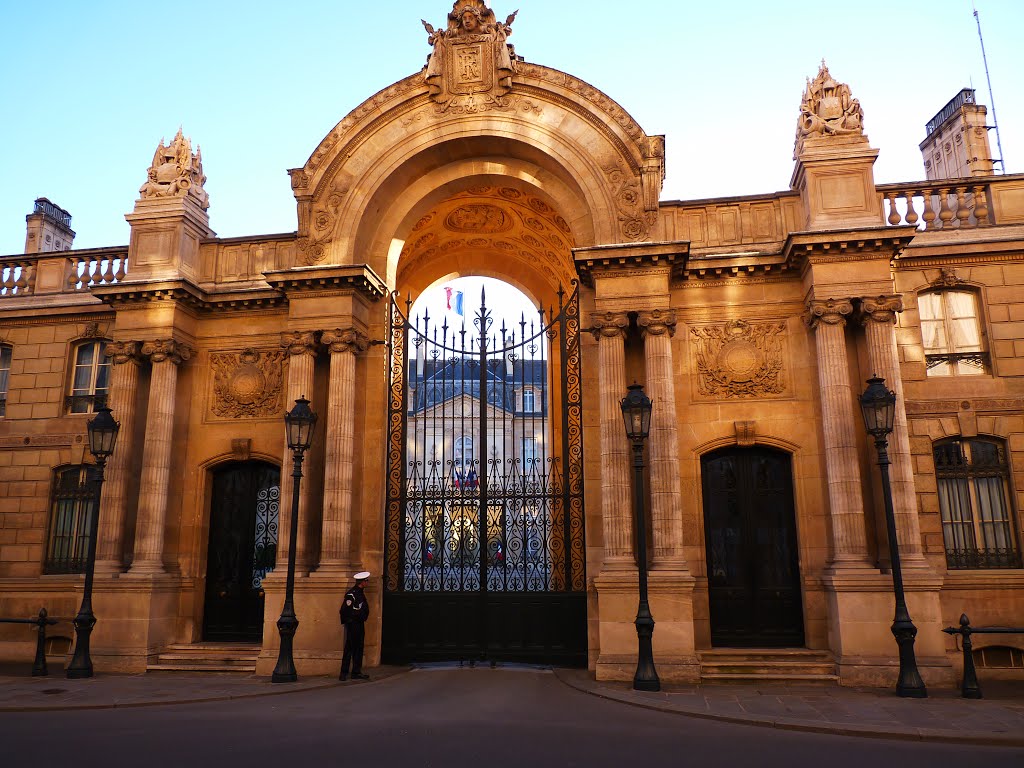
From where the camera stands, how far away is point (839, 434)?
14641mm

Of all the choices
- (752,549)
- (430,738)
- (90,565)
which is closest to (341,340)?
(90,565)

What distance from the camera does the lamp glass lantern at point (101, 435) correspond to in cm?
1540

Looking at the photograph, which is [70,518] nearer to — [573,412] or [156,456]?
[156,456]

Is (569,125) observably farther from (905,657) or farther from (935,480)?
(905,657)

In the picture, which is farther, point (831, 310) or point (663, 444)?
point (831, 310)

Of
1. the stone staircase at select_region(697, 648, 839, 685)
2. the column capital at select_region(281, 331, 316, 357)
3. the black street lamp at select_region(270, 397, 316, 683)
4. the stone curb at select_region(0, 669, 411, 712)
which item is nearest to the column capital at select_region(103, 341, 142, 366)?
the column capital at select_region(281, 331, 316, 357)

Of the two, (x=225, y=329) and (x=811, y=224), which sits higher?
(x=811, y=224)

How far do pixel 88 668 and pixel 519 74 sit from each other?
15.1m

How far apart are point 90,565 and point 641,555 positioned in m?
10.5

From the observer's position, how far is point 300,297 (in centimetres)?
1692

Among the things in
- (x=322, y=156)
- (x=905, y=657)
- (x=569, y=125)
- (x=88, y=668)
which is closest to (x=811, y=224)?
(x=569, y=125)

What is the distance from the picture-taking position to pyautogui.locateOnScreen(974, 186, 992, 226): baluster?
16656 mm

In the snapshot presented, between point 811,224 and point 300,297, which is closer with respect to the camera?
point 811,224

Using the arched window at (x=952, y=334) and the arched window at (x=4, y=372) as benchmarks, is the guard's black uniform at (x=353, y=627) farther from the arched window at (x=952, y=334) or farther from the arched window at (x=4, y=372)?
the arched window at (x=952, y=334)
